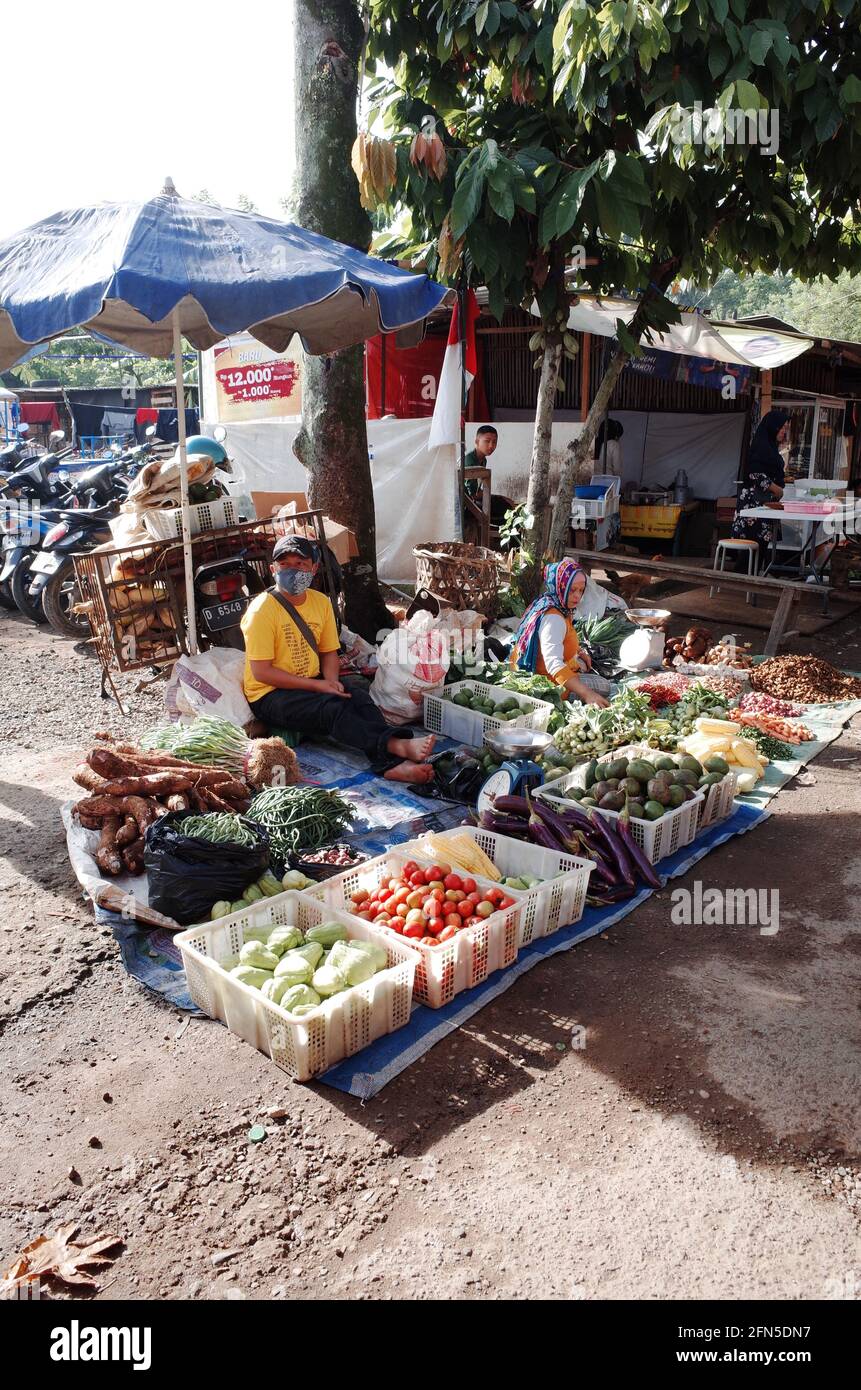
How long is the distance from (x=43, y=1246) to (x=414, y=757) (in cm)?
325

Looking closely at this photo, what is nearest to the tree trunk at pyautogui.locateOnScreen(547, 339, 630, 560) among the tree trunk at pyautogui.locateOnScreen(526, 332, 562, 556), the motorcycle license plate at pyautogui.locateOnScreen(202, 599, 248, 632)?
the tree trunk at pyautogui.locateOnScreen(526, 332, 562, 556)

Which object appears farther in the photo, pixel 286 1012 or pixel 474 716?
pixel 474 716

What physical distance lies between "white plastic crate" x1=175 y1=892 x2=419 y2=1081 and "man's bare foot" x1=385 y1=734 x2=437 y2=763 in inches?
69.4

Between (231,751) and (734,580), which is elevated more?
(734,580)

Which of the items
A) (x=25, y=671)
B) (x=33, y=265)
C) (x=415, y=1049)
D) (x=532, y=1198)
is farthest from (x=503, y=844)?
(x=25, y=671)

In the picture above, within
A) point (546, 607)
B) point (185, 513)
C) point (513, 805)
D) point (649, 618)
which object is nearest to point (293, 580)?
point (185, 513)

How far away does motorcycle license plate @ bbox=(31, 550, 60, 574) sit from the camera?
29.7 ft

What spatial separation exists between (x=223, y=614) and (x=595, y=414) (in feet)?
13.3

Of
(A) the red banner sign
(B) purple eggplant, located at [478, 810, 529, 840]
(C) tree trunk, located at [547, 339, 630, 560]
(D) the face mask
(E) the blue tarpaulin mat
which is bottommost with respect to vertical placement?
(E) the blue tarpaulin mat

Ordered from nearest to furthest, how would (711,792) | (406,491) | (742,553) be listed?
(711,792) < (406,491) < (742,553)

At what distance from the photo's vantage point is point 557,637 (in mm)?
6070

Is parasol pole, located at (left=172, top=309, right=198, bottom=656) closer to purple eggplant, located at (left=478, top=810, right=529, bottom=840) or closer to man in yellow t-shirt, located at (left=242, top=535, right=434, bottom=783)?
man in yellow t-shirt, located at (left=242, top=535, right=434, bottom=783)

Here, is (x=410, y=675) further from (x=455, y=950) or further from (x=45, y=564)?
(x=45, y=564)

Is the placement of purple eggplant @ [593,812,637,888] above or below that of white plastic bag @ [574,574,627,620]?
below
